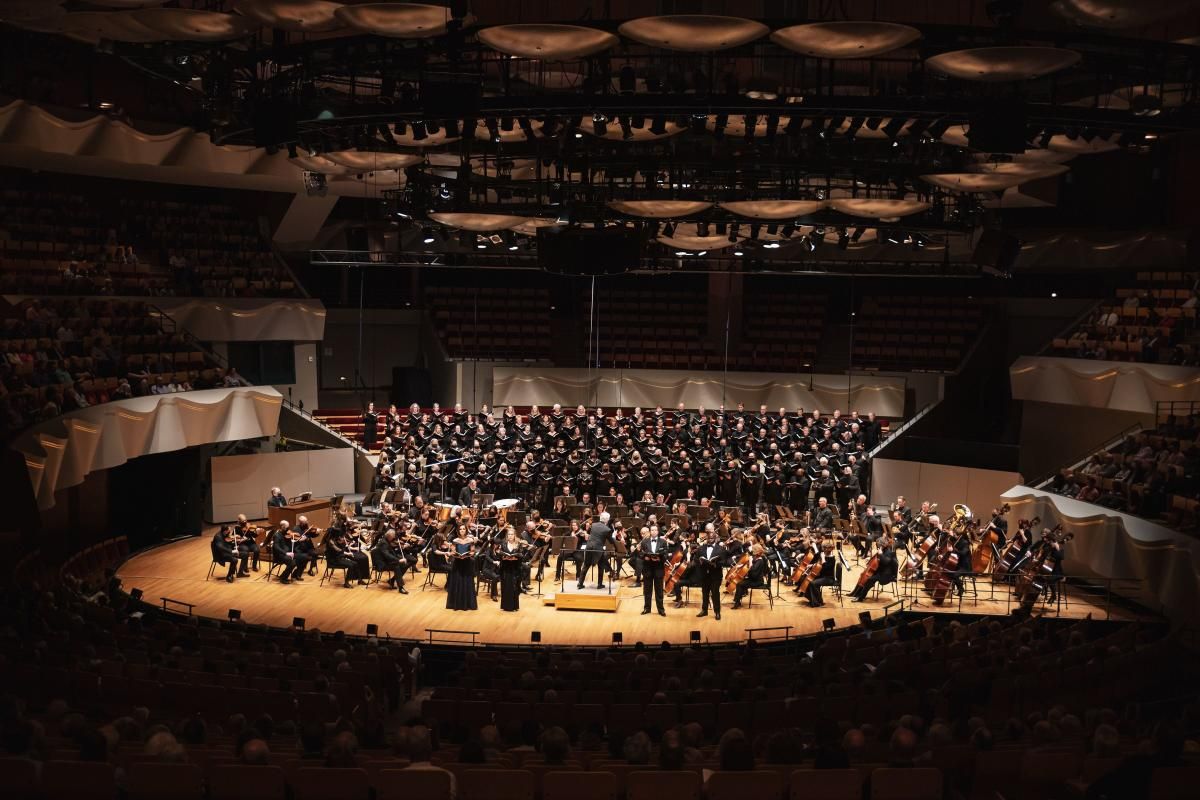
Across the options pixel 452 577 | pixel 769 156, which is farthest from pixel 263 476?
pixel 769 156

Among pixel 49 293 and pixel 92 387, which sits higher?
pixel 49 293

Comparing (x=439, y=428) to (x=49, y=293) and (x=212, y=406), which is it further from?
(x=49, y=293)

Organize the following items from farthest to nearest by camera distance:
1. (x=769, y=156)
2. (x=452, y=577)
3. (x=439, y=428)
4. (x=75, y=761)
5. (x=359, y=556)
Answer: (x=439, y=428)
(x=359, y=556)
(x=452, y=577)
(x=769, y=156)
(x=75, y=761)

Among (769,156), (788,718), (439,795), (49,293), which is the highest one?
(769,156)

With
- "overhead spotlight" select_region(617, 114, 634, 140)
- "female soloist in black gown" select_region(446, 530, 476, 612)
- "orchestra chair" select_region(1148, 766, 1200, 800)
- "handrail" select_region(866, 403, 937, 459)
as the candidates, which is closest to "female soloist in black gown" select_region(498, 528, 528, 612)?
"female soloist in black gown" select_region(446, 530, 476, 612)

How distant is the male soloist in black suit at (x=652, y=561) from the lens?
15.7 metres

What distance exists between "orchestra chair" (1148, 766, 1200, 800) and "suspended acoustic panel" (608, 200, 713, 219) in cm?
950

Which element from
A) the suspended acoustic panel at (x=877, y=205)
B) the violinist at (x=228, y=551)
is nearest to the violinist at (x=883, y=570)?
the suspended acoustic panel at (x=877, y=205)

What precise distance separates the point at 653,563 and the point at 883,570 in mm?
3357

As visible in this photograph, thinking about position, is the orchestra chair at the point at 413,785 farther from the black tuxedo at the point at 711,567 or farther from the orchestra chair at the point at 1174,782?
the black tuxedo at the point at 711,567

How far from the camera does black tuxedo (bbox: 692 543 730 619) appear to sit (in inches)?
613

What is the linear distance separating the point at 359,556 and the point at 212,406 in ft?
16.7

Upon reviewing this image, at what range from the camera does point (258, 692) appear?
9000 mm

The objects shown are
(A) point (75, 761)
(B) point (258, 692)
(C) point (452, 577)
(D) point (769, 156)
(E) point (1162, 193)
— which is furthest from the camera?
(E) point (1162, 193)
